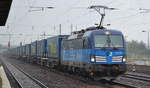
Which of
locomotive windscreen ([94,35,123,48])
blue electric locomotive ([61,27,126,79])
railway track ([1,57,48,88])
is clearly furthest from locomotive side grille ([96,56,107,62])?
railway track ([1,57,48,88])

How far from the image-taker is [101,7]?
24.7 meters

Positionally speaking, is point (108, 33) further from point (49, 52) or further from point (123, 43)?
point (49, 52)

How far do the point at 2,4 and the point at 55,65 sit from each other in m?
17.2

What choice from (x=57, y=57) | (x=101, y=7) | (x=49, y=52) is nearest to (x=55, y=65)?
(x=57, y=57)

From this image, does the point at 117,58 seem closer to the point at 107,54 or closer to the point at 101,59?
the point at 107,54

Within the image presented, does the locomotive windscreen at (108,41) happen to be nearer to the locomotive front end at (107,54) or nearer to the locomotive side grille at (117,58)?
the locomotive front end at (107,54)

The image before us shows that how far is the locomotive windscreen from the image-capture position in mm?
19531

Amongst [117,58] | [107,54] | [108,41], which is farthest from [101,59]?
[108,41]

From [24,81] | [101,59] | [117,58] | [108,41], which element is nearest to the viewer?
[101,59]

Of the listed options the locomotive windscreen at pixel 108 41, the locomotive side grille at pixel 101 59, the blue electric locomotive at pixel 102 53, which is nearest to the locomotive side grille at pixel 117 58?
Answer: the blue electric locomotive at pixel 102 53

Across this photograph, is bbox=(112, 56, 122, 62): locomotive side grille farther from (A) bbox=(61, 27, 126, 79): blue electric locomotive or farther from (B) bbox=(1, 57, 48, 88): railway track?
(B) bbox=(1, 57, 48, 88): railway track

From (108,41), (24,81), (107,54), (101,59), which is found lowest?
(24,81)

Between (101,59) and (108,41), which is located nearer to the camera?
(101,59)

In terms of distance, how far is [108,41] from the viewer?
773 inches
